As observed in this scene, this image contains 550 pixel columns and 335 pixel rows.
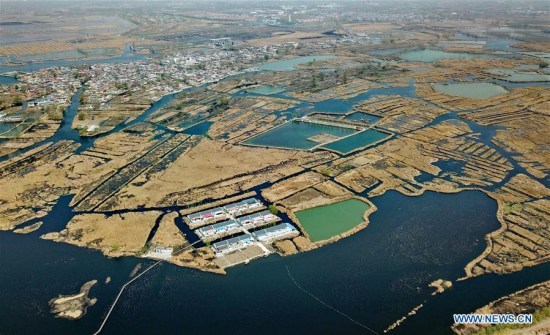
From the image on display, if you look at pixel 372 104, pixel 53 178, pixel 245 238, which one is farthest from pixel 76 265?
pixel 372 104

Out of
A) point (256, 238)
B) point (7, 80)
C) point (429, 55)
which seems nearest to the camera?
point (256, 238)

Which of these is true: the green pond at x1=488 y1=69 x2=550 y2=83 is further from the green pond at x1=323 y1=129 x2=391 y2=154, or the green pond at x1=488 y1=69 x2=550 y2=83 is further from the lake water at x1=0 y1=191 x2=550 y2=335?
the lake water at x1=0 y1=191 x2=550 y2=335

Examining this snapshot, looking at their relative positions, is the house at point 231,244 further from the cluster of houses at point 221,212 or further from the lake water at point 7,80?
the lake water at point 7,80

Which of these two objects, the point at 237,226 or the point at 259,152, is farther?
the point at 259,152

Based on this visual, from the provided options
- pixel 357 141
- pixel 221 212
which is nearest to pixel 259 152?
pixel 357 141

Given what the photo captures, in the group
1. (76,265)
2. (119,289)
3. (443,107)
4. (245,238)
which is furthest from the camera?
(443,107)

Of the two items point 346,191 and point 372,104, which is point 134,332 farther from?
point 372,104

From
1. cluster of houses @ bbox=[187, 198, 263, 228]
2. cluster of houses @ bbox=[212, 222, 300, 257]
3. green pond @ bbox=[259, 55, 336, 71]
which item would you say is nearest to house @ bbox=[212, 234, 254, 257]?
cluster of houses @ bbox=[212, 222, 300, 257]

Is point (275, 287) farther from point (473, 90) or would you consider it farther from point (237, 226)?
point (473, 90)
